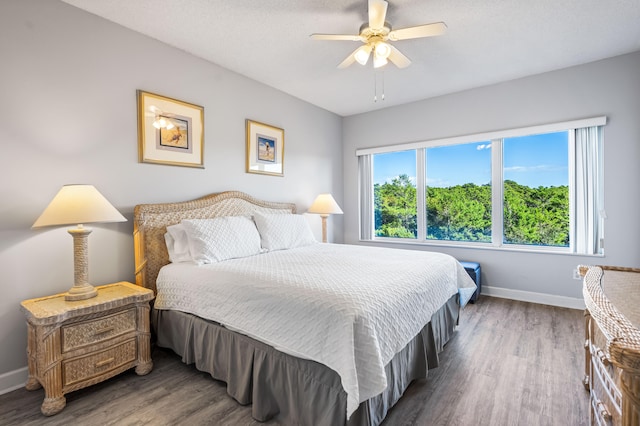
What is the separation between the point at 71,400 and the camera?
6.35 feet

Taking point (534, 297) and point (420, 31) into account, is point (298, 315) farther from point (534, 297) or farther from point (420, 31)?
point (534, 297)

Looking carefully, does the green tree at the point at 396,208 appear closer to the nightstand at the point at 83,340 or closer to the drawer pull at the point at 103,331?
the nightstand at the point at 83,340

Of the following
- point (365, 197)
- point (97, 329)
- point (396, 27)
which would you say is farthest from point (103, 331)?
point (365, 197)

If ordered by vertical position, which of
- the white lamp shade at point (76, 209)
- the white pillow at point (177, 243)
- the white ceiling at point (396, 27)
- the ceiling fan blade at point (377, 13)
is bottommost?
the white pillow at point (177, 243)

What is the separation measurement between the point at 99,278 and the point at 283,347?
1759mm

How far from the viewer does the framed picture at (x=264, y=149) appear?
3.67 m

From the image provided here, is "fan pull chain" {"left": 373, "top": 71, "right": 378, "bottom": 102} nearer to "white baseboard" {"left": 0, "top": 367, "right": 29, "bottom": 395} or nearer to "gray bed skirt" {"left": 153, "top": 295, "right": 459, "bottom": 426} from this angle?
"gray bed skirt" {"left": 153, "top": 295, "right": 459, "bottom": 426}

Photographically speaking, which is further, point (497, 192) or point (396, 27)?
point (497, 192)

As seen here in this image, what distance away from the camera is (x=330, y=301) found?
5.16 ft

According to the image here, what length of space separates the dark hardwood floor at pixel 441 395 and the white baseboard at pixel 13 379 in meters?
0.07

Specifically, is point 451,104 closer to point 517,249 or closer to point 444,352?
point 517,249

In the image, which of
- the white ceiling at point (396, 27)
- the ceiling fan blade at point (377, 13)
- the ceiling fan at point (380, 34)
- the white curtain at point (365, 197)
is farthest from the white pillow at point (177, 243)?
the white curtain at point (365, 197)

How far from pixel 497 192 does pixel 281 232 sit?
2.85m

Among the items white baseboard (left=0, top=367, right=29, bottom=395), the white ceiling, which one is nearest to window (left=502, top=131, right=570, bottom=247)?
the white ceiling
